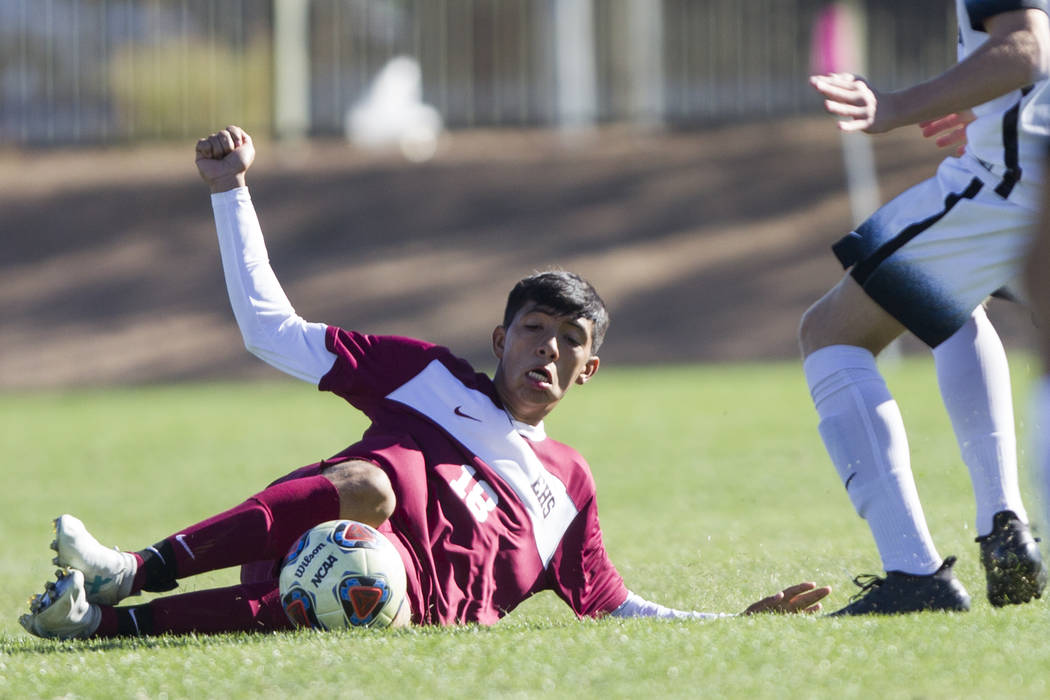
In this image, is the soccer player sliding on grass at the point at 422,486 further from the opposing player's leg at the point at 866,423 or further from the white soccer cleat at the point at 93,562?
the opposing player's leg at the point at 866,423

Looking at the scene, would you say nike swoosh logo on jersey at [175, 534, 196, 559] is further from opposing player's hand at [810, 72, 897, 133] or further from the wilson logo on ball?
opposing player's hand at [810, 72, 897, 133]

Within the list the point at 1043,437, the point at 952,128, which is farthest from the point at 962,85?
the point at 952,128

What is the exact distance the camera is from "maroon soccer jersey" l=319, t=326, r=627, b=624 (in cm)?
400

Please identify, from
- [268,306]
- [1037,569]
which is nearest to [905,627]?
Answer: [1037,569]

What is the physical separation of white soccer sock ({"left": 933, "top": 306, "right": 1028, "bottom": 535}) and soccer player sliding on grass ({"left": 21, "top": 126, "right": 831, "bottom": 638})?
0.54 meters

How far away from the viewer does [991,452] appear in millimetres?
4082

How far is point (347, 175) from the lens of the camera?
2552 cm

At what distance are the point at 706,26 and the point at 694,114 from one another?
5.67 feet

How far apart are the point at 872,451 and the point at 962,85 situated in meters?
0.93

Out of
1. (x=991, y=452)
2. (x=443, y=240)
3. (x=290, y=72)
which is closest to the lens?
(x=991, y=452)

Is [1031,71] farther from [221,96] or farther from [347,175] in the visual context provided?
[221,96]

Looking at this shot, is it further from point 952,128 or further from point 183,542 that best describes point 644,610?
point 952,128

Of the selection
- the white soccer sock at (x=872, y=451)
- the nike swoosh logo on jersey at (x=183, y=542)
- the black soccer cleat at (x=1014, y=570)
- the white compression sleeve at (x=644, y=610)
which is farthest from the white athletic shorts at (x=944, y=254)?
the nike swoosh logo on jersey at (x=183, y=542)

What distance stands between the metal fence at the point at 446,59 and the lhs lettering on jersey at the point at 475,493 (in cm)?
2328
